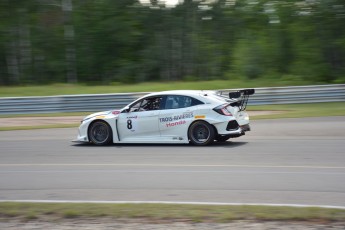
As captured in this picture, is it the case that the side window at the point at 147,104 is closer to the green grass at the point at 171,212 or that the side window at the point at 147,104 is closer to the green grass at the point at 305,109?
the green grass at the point at 171,212

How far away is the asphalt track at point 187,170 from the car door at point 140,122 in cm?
30

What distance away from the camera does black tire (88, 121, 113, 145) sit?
48.0 feet

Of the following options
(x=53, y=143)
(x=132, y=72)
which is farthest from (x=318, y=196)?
(x=132, y=72)

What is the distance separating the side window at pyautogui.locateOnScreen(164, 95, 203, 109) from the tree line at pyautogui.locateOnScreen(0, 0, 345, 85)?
84.8 ft

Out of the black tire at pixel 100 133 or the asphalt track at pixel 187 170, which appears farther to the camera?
the black tire at pixel 100 133

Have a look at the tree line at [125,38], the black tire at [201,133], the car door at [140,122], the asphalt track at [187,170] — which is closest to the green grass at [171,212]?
the asphalt track at [187,170]

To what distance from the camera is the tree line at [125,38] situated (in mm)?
41562

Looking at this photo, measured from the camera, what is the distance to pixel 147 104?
14312 mm

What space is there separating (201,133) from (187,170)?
3.25 metres

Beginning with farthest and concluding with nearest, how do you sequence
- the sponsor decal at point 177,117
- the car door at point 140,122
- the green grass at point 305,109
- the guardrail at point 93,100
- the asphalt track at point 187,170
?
the guardrail at point 93,100, the green grass at point 305,109, the car door at point 140,122, the sponsor decal at point 177,117, the asphalt track at point 187,170

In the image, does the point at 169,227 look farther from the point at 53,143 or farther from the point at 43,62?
the point at 43,62

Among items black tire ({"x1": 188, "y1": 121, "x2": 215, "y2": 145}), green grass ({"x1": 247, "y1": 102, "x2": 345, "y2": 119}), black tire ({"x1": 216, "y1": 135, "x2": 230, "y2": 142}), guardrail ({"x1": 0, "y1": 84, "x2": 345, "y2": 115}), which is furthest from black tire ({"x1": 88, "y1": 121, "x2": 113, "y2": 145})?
guardrail ({"x1": 0, "y1": 84, "x2": 345, "y2": 115})

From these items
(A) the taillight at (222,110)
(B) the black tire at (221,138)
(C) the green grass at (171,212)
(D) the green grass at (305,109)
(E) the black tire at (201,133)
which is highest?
(A) the taillight at (222,110)

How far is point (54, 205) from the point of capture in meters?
7.82
